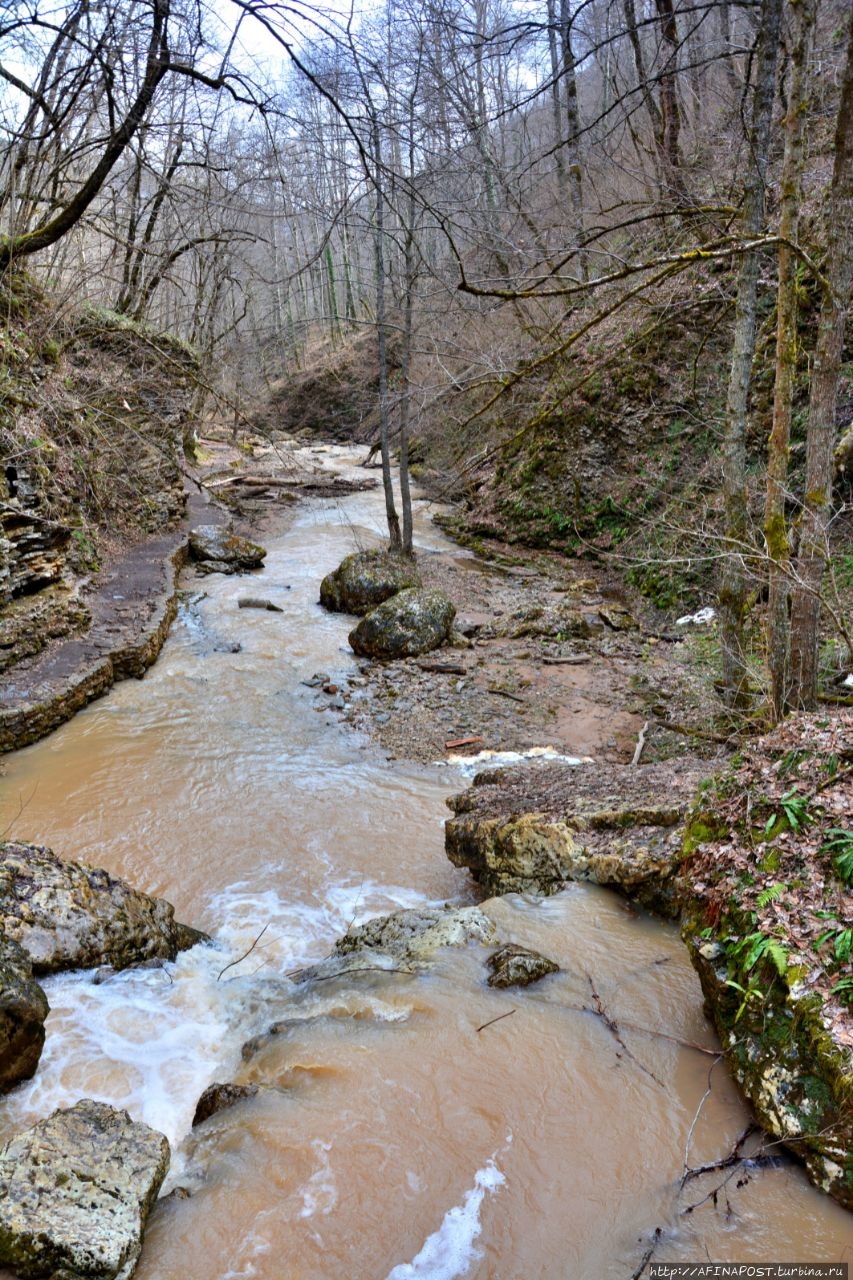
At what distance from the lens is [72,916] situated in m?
4.17

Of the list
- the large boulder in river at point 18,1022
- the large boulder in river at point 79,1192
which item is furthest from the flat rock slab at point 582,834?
the large boulder in river at point 18,1022

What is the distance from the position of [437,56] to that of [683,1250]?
6.88 m

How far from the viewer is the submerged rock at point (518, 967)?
3.84 meters

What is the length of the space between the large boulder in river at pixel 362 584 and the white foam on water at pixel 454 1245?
977cm

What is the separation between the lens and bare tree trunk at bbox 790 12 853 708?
4.27 metres

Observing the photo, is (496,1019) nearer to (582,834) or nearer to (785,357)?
(582,834)

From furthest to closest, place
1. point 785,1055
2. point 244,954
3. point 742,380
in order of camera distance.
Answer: point 742,380, point 244,954, point 785,1055

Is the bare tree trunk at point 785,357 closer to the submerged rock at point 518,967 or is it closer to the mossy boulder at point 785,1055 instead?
the mossy boulder at point 785,1055

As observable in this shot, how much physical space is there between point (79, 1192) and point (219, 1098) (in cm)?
79

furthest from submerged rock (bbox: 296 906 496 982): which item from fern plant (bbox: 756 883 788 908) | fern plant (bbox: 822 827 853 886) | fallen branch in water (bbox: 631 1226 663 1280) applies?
fern plant (bbox: 822 827 853 886)

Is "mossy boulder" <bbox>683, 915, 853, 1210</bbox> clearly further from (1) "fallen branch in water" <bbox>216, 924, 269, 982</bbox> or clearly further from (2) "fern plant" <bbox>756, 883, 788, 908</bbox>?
(1) "fallen branch in water" <bbox>216, 924, 269, 982</bbox>

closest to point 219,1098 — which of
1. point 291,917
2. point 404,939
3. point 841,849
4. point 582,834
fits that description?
point 404,939

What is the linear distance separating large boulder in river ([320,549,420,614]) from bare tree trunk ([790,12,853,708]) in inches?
313

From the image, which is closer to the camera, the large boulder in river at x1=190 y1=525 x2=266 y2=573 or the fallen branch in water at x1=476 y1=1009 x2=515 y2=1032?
the fallen branch in water at x1=476 y1=1009 x2=515 y2=1032
